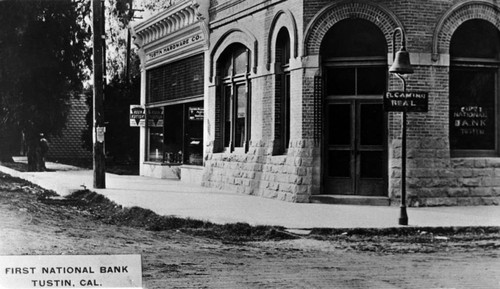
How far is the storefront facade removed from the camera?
2228cm

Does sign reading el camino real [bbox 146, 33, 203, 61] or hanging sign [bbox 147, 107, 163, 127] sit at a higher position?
sign reading el camino real [bbox 146, 33, 203, 61]

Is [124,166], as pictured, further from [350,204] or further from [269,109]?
[350,204]

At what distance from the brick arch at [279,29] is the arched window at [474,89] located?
11.3ft

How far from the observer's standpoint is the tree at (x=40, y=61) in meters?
15.3

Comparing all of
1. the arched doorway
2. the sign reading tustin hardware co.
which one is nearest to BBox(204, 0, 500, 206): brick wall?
the arched doorway

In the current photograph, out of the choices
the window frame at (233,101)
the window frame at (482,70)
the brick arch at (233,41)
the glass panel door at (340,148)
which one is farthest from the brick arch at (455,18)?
the window frame at (233,101)

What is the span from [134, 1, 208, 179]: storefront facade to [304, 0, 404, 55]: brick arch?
6.17m

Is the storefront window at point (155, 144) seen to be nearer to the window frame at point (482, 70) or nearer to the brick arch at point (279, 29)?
the brick arch at point (279, 29)

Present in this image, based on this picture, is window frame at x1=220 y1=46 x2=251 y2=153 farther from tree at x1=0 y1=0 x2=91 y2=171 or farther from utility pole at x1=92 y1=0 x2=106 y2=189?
tree at x1=0 y1=0 x2=91 y2=171

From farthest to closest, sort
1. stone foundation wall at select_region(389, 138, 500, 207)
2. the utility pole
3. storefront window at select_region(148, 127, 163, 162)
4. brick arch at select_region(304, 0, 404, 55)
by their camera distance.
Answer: storefront window at select_region(148, 127, 163, 162) < the utility pole < brick arch at select_region(304, 0, 404, 55) < stone foundation wall at select_region(389, 138, 500, 207)

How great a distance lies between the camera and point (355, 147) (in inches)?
607

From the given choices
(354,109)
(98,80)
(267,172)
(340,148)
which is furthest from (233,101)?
(354,109)

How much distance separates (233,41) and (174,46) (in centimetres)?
554

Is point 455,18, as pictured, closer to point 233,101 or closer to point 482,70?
point 482,70
